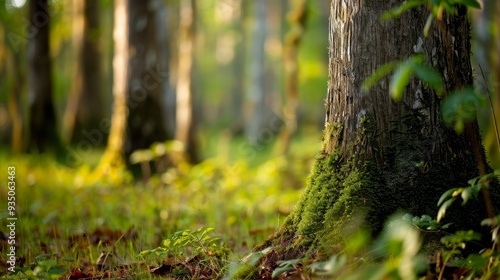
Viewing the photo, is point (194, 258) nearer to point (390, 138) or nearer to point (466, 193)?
point (390, 138)

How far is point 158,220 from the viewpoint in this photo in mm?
5215

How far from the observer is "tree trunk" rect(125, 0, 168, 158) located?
9.49 m

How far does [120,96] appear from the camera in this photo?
9.59 meters

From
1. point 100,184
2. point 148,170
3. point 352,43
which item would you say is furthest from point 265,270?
point 148,170

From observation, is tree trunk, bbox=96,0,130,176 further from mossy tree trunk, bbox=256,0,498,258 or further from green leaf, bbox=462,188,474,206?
green leaf, bbox=462,188,474,206

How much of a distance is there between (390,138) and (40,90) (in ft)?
32.8

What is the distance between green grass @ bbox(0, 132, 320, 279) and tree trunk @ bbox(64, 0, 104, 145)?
445cm

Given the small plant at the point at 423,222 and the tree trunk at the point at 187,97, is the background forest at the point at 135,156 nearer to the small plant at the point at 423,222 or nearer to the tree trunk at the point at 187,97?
the tree trunk at the point at 187,97

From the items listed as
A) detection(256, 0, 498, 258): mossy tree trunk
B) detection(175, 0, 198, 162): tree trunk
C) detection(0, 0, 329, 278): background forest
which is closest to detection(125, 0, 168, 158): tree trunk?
detection(0, 0, 329, 278): background forest

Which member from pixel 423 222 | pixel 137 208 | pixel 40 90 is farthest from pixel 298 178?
pixel 423 222

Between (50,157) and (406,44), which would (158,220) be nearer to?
(406,44)

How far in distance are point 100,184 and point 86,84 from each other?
320 inches

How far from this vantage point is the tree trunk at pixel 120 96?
9430 mm

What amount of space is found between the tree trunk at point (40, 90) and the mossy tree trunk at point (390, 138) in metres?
9.27
